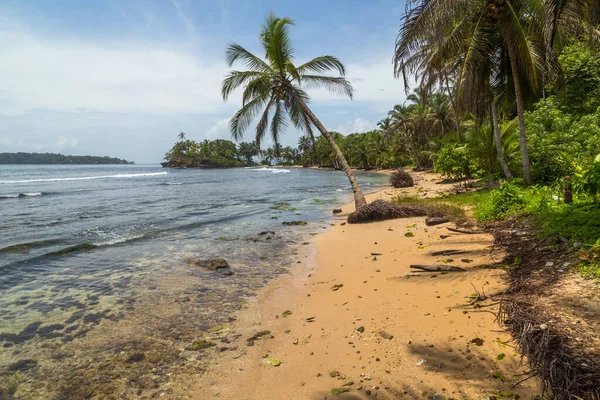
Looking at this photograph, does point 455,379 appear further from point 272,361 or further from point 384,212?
point 384,212

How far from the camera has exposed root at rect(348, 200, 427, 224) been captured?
12172mm

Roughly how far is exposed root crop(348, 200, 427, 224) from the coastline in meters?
5.11

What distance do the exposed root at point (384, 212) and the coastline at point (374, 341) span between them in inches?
201

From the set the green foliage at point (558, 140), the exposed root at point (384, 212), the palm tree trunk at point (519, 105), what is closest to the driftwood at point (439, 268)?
the exposed root at point (384, 212)

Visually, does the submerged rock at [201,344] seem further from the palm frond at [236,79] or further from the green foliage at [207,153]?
the green foliage at [207,153]

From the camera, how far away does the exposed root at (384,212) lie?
12172 millimetres

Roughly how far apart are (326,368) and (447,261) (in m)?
3.50

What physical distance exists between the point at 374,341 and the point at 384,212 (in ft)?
28.4

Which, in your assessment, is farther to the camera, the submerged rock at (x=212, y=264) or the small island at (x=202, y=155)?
the small island at (x=202, y=155)

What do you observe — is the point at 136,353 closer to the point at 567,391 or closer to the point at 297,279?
the point at 297,279

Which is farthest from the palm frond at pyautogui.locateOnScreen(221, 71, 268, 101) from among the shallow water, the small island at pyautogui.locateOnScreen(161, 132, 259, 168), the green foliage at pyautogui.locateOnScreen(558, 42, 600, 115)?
the small island at pyautogui.locateOnScreen(161, 132, 259, 168)

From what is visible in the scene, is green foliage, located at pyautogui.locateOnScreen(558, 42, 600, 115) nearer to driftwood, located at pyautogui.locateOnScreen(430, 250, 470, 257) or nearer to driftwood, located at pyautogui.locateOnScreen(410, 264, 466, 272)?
driftwood, located at pyautogui.locateOnScreen(430, 250, 470, 257)

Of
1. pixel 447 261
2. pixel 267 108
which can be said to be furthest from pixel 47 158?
pixel 447 261

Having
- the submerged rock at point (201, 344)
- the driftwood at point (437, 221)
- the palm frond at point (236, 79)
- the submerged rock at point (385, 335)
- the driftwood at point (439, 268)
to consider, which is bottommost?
the submerged rock at point (201, 344)
